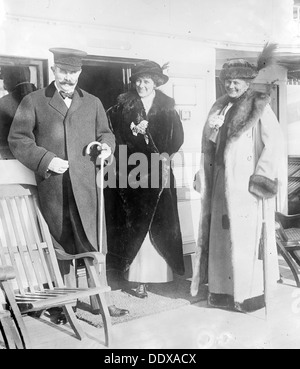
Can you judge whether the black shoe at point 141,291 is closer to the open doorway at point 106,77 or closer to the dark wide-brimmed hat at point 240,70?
the open doorway at point 106,77

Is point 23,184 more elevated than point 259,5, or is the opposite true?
point 259,5

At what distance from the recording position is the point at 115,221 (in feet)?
14.3

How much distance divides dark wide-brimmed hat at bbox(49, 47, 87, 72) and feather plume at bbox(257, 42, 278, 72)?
1.29 metres

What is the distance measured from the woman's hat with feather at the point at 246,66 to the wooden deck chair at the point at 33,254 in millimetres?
1643

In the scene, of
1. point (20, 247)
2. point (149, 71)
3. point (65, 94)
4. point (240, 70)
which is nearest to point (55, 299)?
point (20, 247)

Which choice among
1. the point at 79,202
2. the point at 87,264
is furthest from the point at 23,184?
the point at 87,264

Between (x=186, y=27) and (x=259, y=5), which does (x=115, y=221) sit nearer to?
(x=186, y=27)

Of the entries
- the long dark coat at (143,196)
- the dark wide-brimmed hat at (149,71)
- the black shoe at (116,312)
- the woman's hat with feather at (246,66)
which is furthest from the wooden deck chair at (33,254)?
the woman's hat with feather at (246,66)

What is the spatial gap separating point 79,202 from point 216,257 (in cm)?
114

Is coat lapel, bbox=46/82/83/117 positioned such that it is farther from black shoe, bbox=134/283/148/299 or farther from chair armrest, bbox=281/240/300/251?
chair armrest, bbox=281/240/300/251

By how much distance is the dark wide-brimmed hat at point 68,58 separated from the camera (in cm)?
377

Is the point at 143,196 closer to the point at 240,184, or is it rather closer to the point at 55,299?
the point at 240,184

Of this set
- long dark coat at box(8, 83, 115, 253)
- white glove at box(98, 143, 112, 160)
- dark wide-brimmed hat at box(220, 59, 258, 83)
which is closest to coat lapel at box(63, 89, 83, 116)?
long dark coat at box(8, 83, 115, 253)

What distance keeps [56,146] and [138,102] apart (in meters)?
0.80
